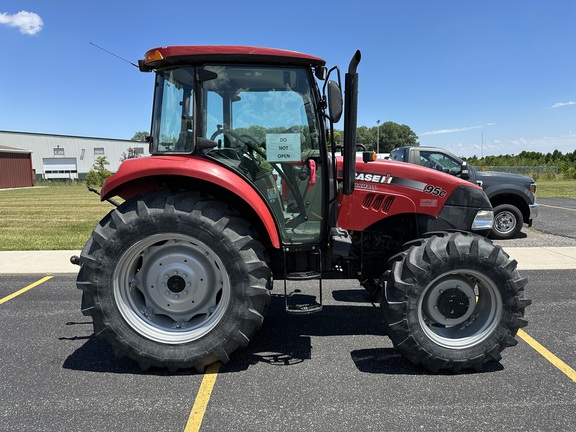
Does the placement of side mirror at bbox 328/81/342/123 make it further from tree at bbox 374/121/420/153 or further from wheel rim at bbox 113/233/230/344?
tree at bbox 374/121/420/153

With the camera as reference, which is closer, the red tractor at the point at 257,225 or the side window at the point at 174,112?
the red tractor at the point at 257,225

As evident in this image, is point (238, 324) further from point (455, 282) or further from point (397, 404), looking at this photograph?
point (455, 282)

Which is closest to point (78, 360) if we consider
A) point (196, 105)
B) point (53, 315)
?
point (53, 315)

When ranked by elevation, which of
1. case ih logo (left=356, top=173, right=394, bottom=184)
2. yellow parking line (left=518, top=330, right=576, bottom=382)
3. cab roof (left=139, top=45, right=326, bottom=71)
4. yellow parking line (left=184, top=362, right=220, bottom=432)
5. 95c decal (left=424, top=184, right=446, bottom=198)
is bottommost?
yellow parking line (left=184, top=362, right=220, bottom=432)

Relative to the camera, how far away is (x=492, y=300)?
10.2ft

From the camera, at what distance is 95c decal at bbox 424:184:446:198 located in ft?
11.1

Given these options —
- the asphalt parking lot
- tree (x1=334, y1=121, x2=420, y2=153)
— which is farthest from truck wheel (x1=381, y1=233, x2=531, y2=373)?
tree (x1=334, y1=121, x2=420, y2=153)

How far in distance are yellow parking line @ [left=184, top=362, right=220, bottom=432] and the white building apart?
53.6m

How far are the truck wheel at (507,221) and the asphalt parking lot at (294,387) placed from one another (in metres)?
5.51

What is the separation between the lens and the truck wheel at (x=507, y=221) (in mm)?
9195

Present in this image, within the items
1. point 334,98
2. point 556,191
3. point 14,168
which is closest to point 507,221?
point 334,98

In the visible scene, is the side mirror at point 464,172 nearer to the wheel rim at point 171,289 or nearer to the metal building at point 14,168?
the wheel rim at point 171,289

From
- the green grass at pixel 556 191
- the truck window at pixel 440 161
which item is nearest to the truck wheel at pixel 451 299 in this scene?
the truck window at pixel 440 161

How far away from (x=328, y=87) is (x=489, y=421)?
2.36 m
